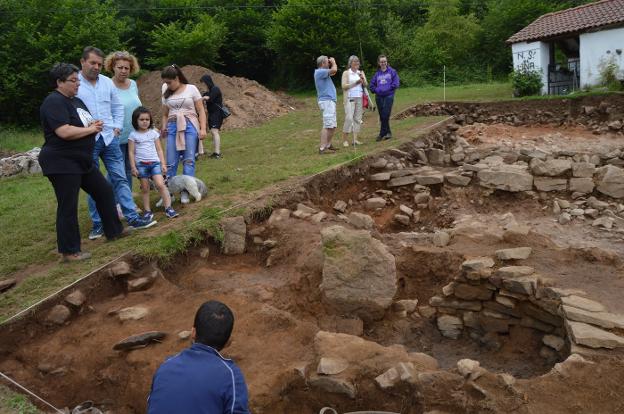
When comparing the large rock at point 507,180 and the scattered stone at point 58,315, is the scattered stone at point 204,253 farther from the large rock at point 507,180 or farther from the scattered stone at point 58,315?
the large rock at point 507,180

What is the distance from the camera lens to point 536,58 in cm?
2025

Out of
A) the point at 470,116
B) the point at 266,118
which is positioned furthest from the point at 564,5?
the point at 266,118

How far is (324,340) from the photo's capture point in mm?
4453

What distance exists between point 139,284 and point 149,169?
1.76 metres

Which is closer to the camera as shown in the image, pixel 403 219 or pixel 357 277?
pixel 357 277

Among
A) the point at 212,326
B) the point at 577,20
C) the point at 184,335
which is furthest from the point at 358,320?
the point at 577,20

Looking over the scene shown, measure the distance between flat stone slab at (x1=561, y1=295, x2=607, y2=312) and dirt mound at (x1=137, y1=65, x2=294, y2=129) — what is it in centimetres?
1532

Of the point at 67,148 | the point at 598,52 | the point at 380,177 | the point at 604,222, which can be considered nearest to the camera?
the point at 67,148

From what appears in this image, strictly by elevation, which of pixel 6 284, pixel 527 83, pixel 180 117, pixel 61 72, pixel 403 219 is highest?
pixel 61 72

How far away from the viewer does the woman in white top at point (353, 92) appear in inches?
407

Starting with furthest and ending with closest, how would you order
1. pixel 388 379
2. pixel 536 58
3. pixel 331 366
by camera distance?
pixel 536 58 < pixel 331 366 < pixel 388 379

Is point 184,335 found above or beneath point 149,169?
beneath

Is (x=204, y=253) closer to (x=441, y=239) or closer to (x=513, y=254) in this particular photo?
(x=441, y=239)

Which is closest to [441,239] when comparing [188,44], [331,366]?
[331,366]
